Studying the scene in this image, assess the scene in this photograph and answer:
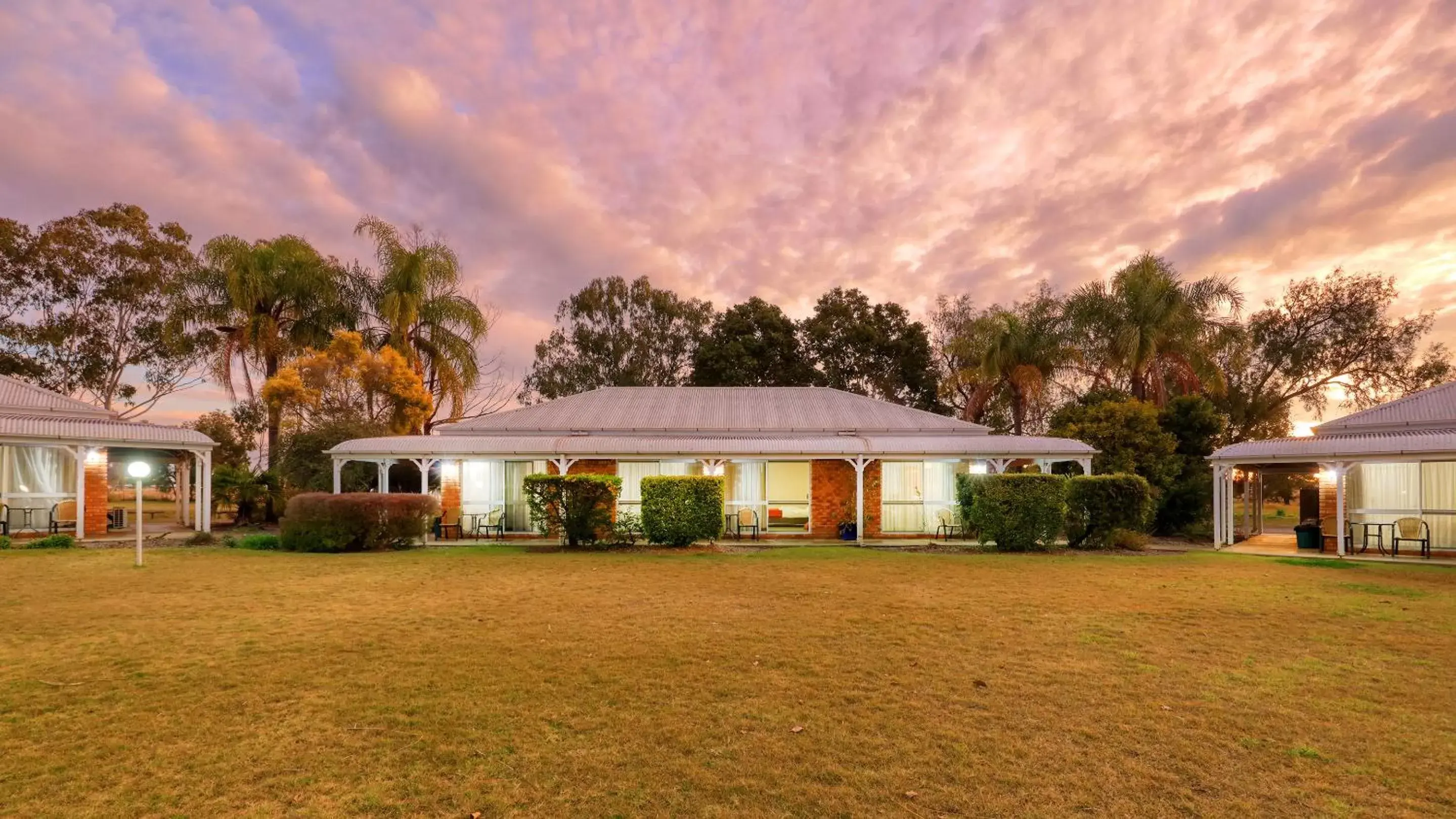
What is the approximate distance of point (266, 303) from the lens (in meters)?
26.0

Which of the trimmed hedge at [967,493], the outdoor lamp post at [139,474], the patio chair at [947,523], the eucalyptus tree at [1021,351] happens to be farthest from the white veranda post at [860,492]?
the outdoor lamp post at [139,474]

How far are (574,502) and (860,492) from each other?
7084 millimetres

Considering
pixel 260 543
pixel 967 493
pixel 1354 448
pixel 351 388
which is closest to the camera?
pixel 1354 448

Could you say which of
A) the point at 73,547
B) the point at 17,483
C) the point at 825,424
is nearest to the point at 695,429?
the point at 825,424

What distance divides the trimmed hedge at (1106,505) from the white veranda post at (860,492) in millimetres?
4687

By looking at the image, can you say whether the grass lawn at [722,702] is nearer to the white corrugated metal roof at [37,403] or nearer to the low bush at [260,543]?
the low bush at [260,543]

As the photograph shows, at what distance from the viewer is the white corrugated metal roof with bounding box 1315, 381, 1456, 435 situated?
56.8ft

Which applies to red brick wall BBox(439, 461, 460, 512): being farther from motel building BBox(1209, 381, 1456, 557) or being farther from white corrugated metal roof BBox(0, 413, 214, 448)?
motel building BBox(1209, 381, 1456, 557)

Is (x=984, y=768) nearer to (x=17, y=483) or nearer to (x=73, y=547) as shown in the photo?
(x=73, y=547)

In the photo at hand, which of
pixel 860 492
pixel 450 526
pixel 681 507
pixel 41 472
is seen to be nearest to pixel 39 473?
pixel 41 472

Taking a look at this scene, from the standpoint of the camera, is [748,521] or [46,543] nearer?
[46,543]

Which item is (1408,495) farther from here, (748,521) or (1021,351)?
(748,521)

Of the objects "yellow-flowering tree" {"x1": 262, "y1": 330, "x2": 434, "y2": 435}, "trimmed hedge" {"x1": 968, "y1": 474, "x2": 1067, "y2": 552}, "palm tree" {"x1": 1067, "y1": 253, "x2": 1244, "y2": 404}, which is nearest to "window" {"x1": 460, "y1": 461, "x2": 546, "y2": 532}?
"yellow-flowering tree" {"x1": 262, "y1": 330, "x2": 434, "y2": 435}

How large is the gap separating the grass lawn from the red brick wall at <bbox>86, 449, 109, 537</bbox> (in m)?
10.4
